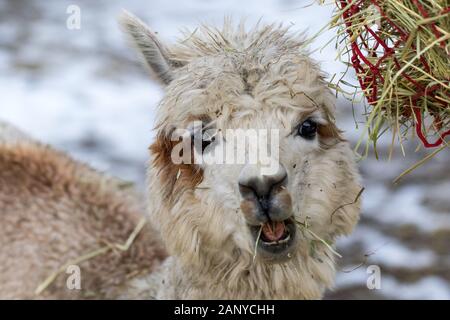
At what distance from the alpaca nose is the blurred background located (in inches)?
37.7

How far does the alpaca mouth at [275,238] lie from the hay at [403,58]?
0.46m

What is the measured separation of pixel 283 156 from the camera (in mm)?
2699

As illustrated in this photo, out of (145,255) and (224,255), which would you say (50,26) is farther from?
(224,255)

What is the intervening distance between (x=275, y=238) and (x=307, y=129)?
45cm

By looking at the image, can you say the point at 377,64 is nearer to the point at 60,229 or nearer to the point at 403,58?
→ the point at 403,58

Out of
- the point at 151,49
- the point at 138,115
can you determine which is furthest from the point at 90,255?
the point at 138,115

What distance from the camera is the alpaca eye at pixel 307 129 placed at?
2855 mm

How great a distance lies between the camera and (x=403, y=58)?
2438 mm

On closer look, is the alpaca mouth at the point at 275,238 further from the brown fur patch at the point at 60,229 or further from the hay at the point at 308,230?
the brown fur patch at the point at 60,229

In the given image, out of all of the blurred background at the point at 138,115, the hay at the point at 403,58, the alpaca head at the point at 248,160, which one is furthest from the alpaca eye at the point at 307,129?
the blurred background at the point at 138,115

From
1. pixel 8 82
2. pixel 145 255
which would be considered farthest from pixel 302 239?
pixel 8 82

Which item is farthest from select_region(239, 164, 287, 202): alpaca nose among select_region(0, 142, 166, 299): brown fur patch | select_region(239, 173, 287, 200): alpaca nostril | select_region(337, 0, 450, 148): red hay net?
select_region(0, 142, 166, 299): brown fur patch
